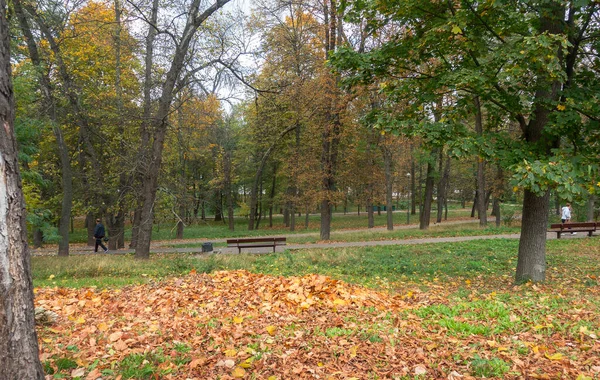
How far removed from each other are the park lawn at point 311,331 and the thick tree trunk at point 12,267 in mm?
765

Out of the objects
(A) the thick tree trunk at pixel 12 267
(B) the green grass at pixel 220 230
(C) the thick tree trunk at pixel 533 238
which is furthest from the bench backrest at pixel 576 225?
(A) the thick tree trunk at pixel 12 267

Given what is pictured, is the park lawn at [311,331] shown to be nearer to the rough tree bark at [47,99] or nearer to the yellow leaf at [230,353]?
the yellow leaf at [230,353]

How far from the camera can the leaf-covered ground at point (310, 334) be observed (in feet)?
10.6

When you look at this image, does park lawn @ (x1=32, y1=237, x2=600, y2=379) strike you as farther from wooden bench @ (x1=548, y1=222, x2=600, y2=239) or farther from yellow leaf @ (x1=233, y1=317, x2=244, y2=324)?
wooden bench @ (x1=548, y1=222, x2=600, y2=239)

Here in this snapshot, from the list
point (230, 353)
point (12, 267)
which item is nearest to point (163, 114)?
point (230, 353)

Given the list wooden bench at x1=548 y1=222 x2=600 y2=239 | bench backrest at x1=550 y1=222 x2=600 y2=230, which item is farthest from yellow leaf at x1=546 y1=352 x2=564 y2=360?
bench backrest at x1=550 y1=222 x2=600 y2=230

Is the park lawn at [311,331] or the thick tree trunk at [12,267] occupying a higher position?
the thick tree trunk at [12,267]

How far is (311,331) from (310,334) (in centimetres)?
8

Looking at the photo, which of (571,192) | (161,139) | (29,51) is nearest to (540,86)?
(571,192)

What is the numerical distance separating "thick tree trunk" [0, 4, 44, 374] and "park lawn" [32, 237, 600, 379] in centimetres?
76

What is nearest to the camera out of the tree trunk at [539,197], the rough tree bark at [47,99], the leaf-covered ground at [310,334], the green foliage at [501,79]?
the leaf-covered ground at [310,334]

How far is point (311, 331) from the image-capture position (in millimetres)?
4125

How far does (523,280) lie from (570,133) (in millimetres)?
2948

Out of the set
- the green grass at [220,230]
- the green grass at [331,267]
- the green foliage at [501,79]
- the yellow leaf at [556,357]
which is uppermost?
the green foliage at [501,79]
